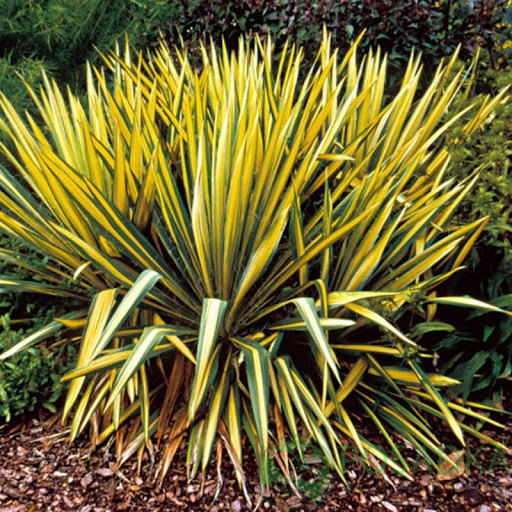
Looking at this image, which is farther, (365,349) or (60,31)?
(60,31)

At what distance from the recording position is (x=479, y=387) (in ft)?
6.92

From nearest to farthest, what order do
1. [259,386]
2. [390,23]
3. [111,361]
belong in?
[259,386] < [111,361] < [390,23]

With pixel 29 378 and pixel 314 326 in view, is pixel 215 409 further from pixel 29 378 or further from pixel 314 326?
pixel 29 378

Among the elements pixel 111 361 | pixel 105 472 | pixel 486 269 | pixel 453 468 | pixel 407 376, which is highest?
pixel 486 269

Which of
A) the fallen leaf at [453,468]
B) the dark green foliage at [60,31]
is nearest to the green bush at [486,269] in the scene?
the fallen leaf at [453,468]

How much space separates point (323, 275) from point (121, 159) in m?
0.72

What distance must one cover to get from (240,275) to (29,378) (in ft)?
2.72

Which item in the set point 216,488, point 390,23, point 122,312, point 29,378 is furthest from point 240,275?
point 390,23

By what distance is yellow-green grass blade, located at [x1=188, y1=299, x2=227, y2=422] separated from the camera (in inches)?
59.4

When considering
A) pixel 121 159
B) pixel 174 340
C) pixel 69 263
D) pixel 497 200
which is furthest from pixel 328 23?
pixel 174 340

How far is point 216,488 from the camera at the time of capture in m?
1.83

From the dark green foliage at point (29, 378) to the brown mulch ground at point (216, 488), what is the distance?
0.59 feet

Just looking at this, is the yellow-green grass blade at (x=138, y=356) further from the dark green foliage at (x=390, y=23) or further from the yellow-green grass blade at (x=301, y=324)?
the dark green foliage at (x=390, y=23)

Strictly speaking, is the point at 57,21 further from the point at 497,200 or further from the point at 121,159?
the point at 497,200
